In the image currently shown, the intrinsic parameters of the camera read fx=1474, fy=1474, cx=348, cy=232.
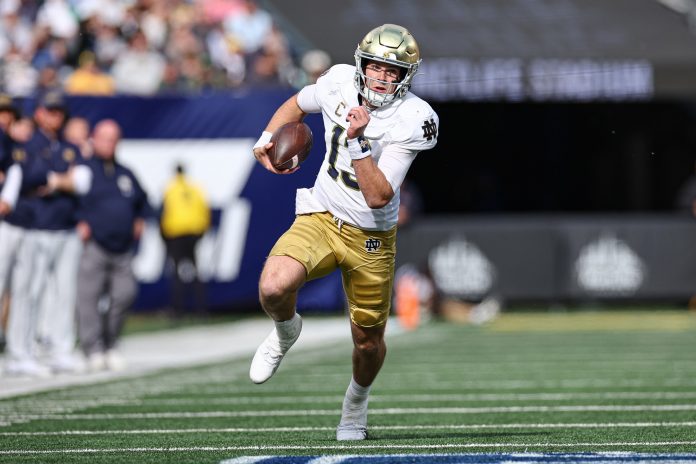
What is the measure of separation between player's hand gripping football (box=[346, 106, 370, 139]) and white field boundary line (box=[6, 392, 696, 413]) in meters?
3.13

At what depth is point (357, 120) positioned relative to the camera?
6.10 metres

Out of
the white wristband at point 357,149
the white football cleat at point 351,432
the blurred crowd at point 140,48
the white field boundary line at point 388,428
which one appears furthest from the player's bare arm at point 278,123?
the blurred crowd at point 140,48

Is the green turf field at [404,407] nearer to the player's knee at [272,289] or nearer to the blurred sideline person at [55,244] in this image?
the player's knee at [272,289]

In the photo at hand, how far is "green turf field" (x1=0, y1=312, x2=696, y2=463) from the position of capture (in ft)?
21.0

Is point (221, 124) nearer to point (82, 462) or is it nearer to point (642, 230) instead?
point (642, 230)

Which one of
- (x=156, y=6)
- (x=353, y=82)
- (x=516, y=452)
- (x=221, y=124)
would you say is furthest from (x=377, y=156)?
(x=156, y=6)

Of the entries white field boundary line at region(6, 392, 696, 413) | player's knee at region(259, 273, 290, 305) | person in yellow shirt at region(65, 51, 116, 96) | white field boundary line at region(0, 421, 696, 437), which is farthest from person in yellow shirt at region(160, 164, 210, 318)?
player's knee at region(259, 273, 290, 305)

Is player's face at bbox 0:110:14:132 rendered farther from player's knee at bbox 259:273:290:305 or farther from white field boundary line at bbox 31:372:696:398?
player's knee at bbox 259:273:290:305

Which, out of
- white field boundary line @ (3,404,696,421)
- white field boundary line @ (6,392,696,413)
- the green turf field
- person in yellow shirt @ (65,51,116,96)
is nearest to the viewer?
the green turf field

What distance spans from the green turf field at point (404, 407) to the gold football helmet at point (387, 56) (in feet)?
5.05

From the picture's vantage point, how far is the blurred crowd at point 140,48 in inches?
738

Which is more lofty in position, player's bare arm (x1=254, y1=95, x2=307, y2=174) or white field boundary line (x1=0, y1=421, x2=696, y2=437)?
player's bare arm (x1=254, y1=95, x2=307, y2=174)

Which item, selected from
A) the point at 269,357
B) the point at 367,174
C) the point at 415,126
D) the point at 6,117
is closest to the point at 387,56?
the point at 415,126

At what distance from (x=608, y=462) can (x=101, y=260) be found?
6676mm
